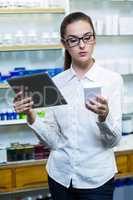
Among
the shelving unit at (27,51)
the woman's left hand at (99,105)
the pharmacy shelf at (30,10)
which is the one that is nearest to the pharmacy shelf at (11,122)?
the shelving unit at (27,51)

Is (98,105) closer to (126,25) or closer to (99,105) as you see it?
(99,105)

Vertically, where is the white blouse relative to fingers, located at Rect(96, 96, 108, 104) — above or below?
below

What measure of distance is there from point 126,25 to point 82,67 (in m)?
1.44

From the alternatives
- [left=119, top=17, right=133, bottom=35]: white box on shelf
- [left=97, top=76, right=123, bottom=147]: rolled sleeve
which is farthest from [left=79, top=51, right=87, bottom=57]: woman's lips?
[left=119, top=17, right=133, bottom=35]: white box on shelf

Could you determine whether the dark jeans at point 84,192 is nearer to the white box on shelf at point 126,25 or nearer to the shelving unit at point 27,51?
the shelving unit at point 27,51

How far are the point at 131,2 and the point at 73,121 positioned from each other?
1.81 m

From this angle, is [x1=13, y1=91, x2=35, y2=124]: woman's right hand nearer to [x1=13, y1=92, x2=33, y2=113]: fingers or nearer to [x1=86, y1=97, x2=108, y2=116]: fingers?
[x1=13, y1=92, x2=33, y2=113]: fingers

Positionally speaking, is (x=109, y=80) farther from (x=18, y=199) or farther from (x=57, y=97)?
(x=18, y=199)

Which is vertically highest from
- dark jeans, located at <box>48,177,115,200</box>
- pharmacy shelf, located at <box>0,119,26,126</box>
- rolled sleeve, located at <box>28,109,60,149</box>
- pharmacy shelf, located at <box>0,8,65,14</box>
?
pharmacy shelf, located at <box>0,8,65,14</box>

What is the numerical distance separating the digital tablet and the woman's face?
150mm

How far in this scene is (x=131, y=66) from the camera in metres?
2.64

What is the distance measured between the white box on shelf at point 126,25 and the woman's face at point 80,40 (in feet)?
4.61

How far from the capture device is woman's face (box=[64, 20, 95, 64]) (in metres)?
1.23

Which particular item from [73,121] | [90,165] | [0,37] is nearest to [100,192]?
[90,165]
